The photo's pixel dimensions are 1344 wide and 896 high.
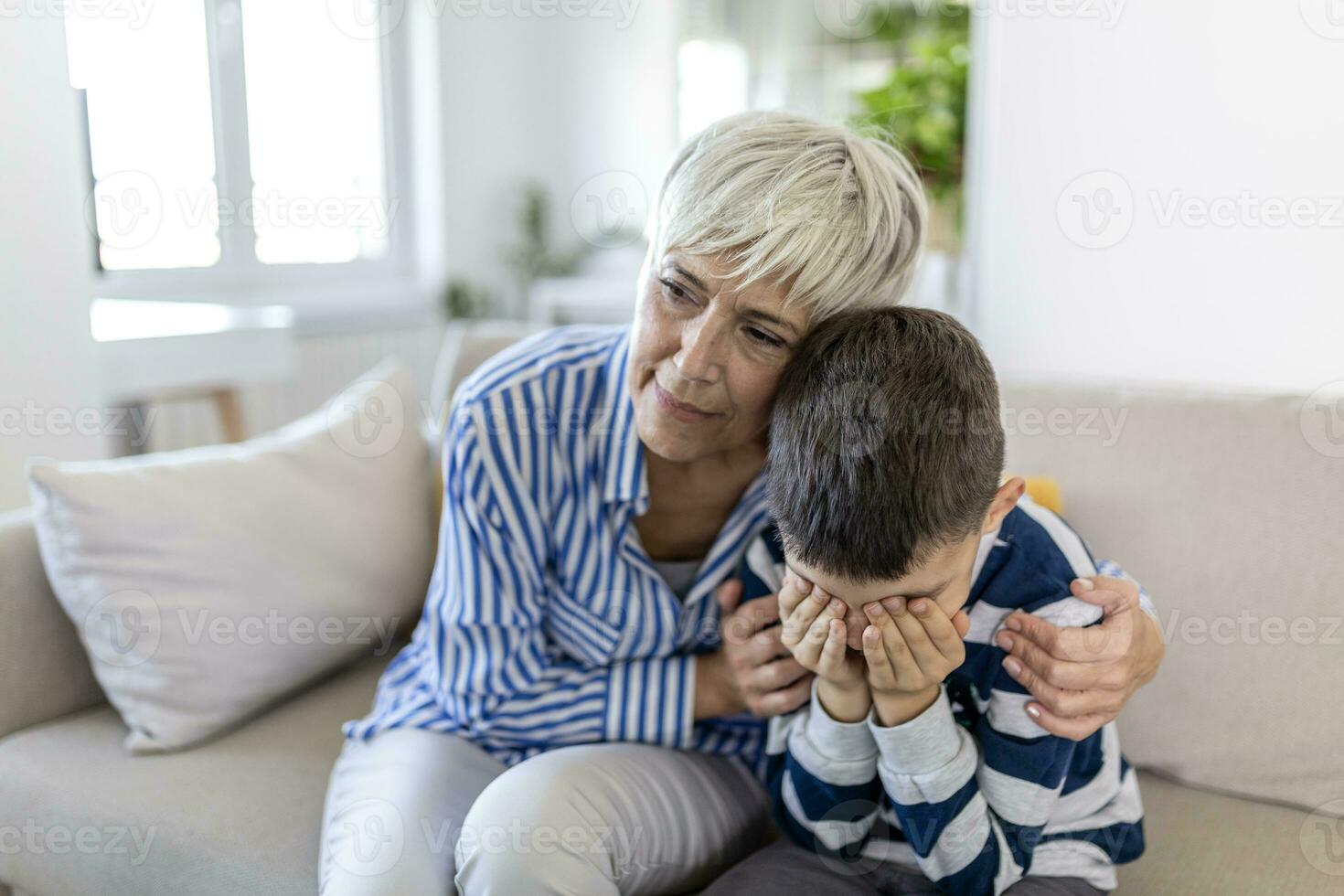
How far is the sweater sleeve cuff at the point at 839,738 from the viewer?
0.98 meters

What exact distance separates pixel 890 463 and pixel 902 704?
24cm

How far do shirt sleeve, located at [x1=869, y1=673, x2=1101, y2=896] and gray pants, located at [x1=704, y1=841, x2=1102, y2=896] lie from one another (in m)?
0.05

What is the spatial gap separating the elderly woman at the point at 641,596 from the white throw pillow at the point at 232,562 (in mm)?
161

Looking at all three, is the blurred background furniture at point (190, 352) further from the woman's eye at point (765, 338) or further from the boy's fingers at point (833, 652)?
the boy's fingers at point (833, 652)

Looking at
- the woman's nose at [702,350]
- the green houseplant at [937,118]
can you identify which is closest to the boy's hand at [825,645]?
the woman's nose at [702,350]

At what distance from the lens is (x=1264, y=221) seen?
1.97 meters

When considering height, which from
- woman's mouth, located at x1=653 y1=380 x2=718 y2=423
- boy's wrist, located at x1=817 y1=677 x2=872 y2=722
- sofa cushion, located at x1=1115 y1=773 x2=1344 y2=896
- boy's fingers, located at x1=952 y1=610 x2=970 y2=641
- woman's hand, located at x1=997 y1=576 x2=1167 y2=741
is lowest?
sofa cushion, located at x1=1115 y1=773 x2=1344 y2=896

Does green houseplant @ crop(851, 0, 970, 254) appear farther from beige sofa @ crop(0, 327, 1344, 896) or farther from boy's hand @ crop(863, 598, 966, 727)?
boy's hand @ crop(863, 598, 966, 727)

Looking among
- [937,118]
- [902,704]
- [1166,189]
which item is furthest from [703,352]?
[937,118]

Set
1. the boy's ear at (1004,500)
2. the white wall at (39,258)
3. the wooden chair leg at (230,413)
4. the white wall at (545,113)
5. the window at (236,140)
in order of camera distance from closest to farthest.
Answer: the boy's ear at (1004,500), the white wall at (39,258), the wooden chair leg at (230,413), the window at (236,140), the white wall at (545,113)

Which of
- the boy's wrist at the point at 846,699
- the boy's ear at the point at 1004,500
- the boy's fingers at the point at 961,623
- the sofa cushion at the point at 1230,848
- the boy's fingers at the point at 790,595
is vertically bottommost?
the sofa cushion at the point at 1230,848

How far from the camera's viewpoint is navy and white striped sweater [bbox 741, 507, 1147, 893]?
94 cm

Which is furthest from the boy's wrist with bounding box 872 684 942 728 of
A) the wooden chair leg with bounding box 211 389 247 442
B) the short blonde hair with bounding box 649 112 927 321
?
the wooden chair leg with bounding box 211 389 247 442

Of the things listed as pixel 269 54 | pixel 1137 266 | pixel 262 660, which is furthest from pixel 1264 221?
pixel 269 54
